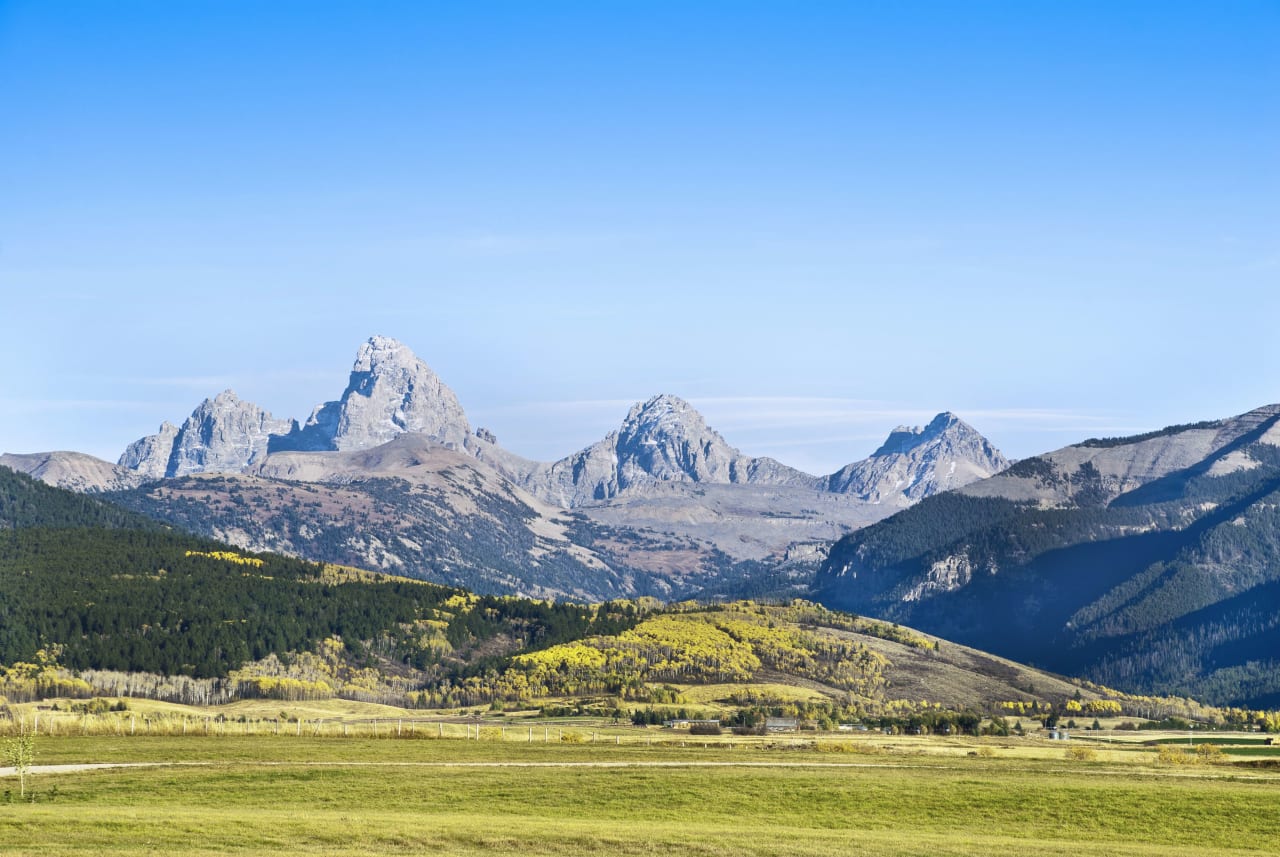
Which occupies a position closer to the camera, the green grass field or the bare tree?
the green grass field

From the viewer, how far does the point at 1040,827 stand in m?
85.3

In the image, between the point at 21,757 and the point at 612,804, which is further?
the point at 612,804

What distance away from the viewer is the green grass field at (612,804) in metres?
72.8

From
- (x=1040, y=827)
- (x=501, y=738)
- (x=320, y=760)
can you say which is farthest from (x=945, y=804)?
(x=501, y=738)

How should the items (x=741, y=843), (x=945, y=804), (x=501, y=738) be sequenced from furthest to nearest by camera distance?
(x=501, y=738) < (x=945, y=804) < (x=741, y=843)

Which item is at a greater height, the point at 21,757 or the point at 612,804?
the point at 21,757

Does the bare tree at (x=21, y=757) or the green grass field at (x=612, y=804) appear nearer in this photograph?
the green grass field at (x=612, y=804)

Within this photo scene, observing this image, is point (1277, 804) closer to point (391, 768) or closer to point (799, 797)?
point (799, 797)

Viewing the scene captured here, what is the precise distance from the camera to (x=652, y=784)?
97.9 meters

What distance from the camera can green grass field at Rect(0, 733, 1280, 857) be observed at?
7281 centimetres

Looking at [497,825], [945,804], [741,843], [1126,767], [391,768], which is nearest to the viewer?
[741,843]

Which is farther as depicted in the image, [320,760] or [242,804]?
[320,760]

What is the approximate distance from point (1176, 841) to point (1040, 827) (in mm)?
7066

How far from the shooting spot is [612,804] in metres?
90.3
